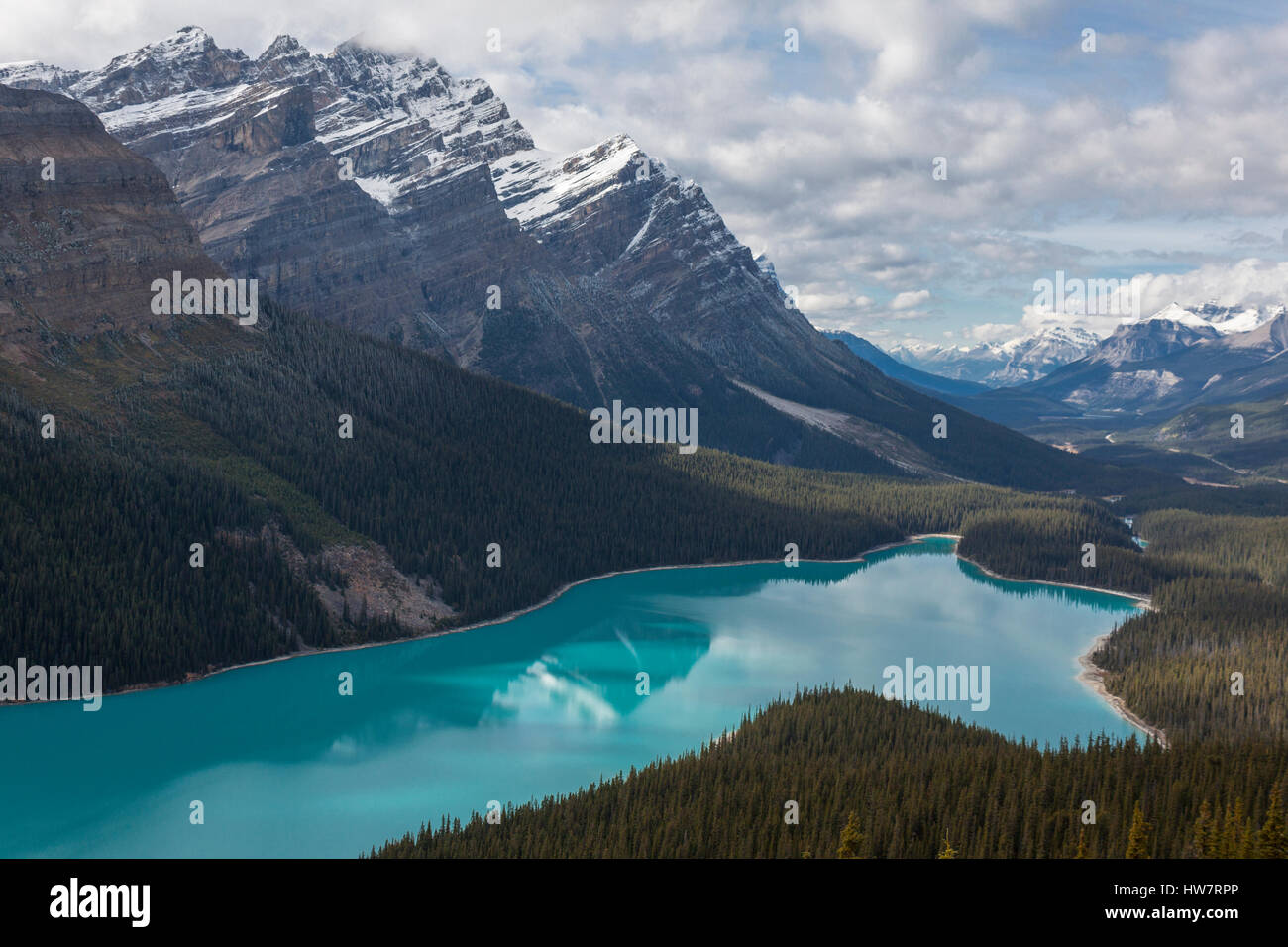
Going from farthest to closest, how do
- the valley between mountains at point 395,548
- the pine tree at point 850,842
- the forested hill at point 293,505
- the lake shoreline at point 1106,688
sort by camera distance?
the forested hill at point 293,505 < the lake shoreline at point 1106,688 < the valley between mountains at point 395,548 < the pine tree at point 850,842

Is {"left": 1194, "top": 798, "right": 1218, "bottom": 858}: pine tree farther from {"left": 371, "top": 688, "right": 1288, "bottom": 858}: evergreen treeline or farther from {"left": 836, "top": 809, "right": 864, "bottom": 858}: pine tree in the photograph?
{"left": 836, "top": 809, "right": 864, "bottom": 858}: pine tree

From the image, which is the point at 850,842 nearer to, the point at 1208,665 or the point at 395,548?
the point at 1208,665

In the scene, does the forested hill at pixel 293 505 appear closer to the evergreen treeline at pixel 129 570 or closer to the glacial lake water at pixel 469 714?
the evergreen treeline at pixel 129 570

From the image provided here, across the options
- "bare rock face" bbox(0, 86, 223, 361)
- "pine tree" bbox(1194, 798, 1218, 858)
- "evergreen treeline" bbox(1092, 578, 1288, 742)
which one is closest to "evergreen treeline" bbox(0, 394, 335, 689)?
"bare rock face" bbox(0, 86, 223, 361)

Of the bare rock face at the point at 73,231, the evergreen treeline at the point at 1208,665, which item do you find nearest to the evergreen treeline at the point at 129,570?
the bare rock face at the point at 73,231

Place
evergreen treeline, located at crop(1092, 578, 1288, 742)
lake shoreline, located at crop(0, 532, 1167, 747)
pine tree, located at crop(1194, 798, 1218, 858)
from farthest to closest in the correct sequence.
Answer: lake shoreline, located at crop(0, 532, 1167, 747) → evergreen treeline, located at crop(1092, 578, 1288, 742) → pine tree, located at crop(1194, 798, 1218, 858)

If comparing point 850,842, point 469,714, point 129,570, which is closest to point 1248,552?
point 469,714
